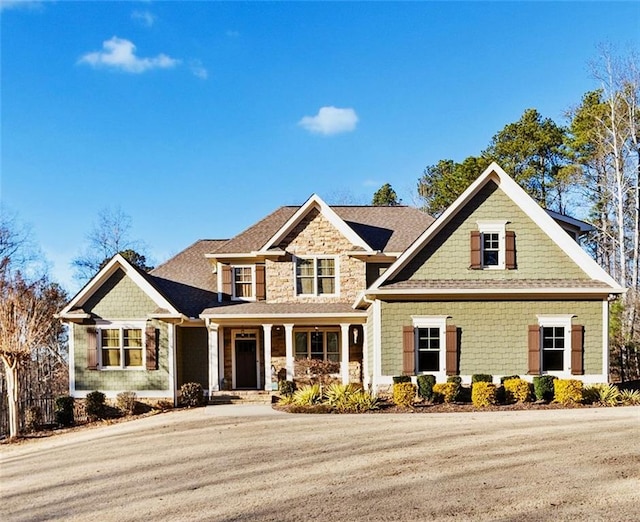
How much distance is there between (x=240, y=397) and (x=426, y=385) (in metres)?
6.46

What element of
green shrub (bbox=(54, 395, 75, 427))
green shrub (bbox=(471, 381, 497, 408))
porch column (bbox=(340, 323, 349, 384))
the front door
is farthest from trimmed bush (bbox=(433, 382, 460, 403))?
green shrub (bbox=(54, 395, 75, 427))

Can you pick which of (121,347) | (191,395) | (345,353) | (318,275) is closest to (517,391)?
(345,353)

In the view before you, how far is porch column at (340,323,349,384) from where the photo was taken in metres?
19.7

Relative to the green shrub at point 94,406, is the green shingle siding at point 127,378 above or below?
above

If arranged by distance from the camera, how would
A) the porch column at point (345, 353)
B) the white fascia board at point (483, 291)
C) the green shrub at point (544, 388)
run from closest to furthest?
the green shrub at point (544, 388) → the white fascia board at point (483, 291) → the porch column at point (345, 353)

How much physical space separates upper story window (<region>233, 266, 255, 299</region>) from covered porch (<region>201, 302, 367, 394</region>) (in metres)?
0.84

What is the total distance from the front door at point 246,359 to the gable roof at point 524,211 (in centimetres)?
620

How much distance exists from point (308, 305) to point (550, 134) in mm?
22683

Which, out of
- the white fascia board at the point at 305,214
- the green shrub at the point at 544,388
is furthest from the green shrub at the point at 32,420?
the green shrub at the point at 544,388

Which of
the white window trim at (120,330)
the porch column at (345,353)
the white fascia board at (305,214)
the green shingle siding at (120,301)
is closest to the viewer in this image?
the white window trim at (120,330)

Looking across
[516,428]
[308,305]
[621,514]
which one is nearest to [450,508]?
[621,514]

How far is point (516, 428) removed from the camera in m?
12.2

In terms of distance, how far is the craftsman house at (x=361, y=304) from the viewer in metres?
16.9

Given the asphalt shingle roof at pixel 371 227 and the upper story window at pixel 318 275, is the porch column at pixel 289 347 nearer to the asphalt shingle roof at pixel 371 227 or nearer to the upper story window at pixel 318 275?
the upper story window at pixel 318 275
